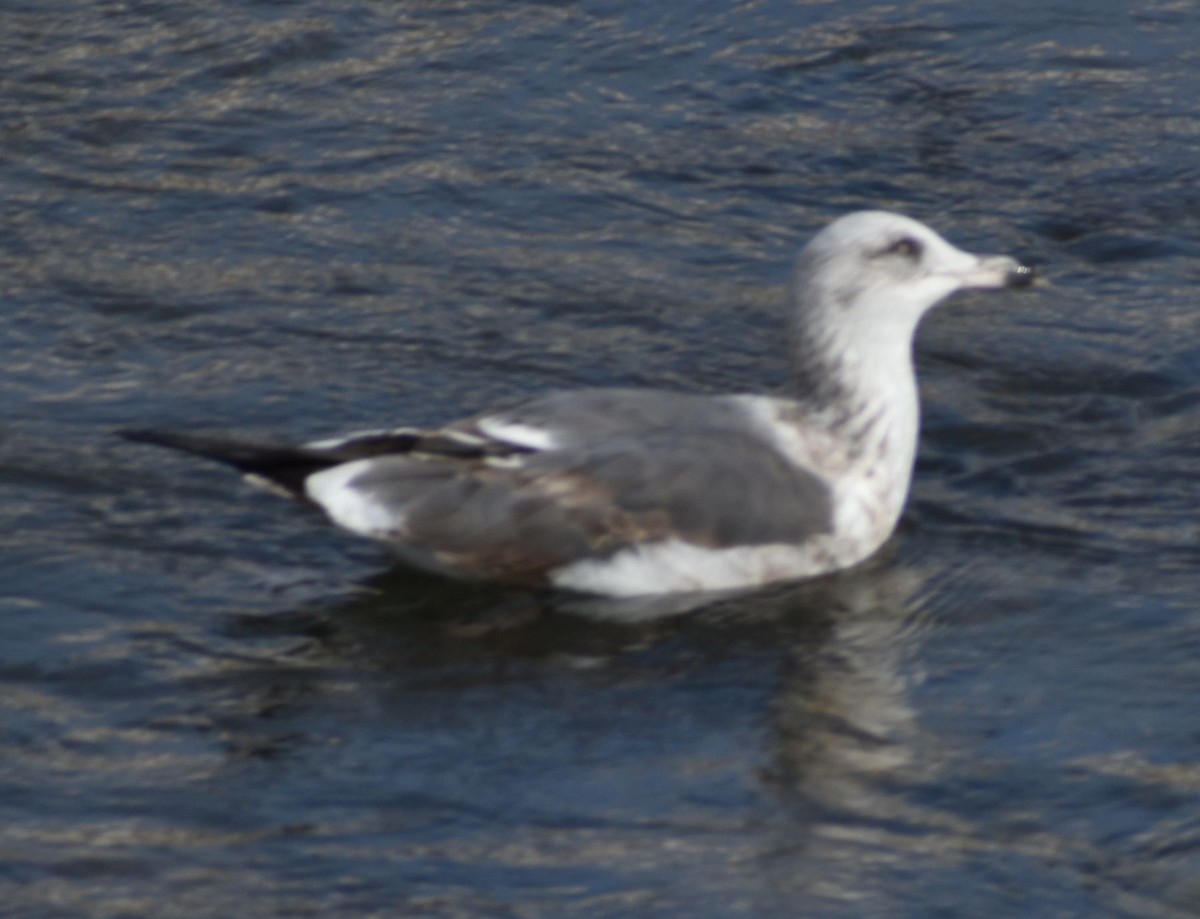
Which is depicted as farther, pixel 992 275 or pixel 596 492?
pixel 992 275

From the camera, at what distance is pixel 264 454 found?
6410 millimetres

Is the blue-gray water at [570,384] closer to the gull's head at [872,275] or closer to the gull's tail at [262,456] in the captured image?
the gull's tail at [262,456]

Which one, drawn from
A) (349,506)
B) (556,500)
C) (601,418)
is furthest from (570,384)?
(349,506)

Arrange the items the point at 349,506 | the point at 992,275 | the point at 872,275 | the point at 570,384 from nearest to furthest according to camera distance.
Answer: the point at 349,506 → the point at 872,275 → the point at 992,275 → the point at 570,384

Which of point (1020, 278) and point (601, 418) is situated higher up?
point (1020, 278)

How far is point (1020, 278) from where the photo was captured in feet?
22.8

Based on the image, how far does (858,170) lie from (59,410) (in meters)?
3.32

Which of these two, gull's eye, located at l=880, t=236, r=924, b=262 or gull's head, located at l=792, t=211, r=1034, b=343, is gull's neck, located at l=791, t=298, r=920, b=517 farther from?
gull's eye, located at l=880, t=236, r=924, b=262

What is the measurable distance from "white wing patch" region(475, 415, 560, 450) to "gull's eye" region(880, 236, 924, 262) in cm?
111

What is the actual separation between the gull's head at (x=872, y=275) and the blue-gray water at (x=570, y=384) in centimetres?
61

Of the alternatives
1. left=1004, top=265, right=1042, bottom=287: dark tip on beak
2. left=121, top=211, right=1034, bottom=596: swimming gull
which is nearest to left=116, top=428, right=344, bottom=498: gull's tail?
left=121, top=211, right=1034, bottom=596: swimming gull

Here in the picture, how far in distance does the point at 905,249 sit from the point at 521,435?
1.23 m

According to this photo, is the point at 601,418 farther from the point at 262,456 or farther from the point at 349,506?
the point at 262,456

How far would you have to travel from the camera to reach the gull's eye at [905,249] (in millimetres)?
6828
